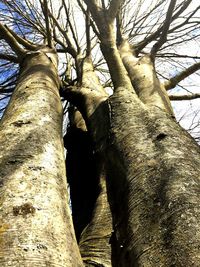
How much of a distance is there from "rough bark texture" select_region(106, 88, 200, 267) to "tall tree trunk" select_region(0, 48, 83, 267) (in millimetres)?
255

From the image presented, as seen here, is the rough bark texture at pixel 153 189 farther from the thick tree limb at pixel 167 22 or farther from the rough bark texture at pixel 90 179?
the thick tree limb at pixel 167 22

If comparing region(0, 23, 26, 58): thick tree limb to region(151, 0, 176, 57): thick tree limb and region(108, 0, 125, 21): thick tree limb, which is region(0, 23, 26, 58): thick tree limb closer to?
region(108, 0, 125, 21): thick tree limb

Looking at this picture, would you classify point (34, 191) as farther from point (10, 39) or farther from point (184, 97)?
point (184, 97)

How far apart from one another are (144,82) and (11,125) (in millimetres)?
1439

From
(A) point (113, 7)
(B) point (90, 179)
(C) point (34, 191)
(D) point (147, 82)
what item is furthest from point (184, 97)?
(C) point (34, 191)

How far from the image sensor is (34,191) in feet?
4.26

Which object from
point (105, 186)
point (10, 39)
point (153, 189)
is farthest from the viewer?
point (10, 39)

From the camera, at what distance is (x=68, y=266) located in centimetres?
108

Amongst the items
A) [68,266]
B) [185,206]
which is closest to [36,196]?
[68,266]

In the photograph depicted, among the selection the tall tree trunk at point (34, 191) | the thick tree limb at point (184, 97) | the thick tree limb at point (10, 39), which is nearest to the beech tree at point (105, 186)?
the tall tree trunk at point (34, 191)

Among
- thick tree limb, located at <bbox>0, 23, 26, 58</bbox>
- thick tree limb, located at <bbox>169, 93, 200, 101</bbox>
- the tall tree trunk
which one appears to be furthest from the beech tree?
thick tree limb, located at <bbox>169, 93, 200, 101</bbox>

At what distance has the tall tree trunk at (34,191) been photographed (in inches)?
41.7

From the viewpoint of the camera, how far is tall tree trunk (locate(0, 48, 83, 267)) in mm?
1059

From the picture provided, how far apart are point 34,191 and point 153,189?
0.46 meters
